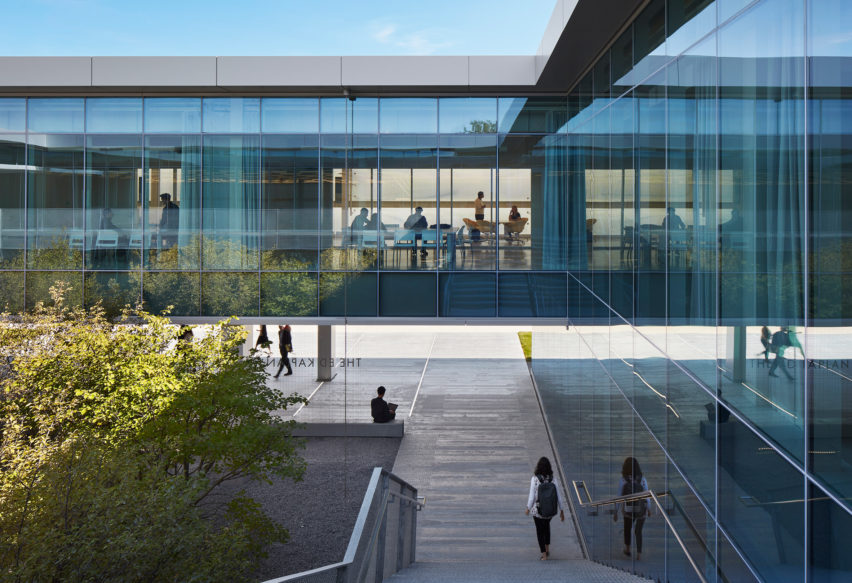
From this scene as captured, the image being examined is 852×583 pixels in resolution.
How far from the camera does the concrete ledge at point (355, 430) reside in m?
19.9

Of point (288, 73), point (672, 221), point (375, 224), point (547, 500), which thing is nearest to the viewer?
point (672, 221)

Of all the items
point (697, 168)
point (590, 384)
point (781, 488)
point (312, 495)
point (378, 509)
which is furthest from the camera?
point (312, 495)

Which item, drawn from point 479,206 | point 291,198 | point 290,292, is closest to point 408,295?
point 479,206

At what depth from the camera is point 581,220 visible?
15062 millimetres

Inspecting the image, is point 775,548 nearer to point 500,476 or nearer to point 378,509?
point 378,509

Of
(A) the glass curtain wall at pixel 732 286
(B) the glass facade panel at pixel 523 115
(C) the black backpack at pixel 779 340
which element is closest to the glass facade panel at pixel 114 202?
(B) the glass facade panel at pixel 523 115

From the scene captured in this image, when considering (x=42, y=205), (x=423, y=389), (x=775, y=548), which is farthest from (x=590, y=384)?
(x=42, y=205)

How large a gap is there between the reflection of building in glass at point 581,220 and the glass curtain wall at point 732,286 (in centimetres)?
3

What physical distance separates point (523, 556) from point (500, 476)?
174 inches

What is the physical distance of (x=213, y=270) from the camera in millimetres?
18578

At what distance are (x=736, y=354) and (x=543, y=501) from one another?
5.62m

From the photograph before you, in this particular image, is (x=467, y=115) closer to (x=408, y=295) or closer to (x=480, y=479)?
(x=408, y=295)

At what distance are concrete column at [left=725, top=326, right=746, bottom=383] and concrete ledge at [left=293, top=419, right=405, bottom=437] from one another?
1420cm

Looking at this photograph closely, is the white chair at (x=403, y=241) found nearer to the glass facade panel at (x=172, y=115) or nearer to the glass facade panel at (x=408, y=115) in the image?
the glass facade panel at (x=408, y=115)
